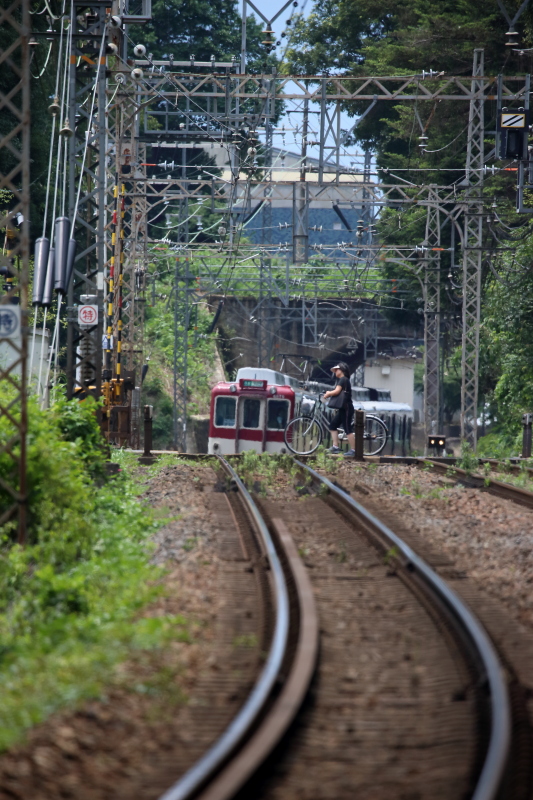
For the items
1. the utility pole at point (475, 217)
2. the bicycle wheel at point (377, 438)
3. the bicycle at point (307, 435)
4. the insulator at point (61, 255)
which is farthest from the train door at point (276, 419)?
the insulator at point (61, 255)

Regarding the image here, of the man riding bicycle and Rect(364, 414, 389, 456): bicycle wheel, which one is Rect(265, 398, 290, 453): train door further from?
the man riding bicycle

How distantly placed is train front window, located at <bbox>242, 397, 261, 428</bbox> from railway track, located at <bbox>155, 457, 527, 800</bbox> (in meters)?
19.3

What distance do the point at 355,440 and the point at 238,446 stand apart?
8237 mm

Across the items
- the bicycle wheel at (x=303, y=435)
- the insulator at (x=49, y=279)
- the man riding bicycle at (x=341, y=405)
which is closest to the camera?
the insulator at (x=49, y=279)

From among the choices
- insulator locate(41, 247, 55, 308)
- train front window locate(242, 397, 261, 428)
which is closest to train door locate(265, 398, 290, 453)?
train front window locate(242, 397, 261, 428)

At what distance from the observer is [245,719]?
511 cm

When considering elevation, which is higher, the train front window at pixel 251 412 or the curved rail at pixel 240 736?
the train front window at pixel 251 412

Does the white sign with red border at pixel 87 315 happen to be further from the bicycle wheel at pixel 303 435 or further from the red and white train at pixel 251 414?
the red and white train at pixel 251 414

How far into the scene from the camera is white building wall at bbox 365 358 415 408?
60.0 metres

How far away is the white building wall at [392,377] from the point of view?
60.0m

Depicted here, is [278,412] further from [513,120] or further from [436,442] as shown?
[513,120]

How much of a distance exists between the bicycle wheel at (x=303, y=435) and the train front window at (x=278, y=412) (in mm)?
6194

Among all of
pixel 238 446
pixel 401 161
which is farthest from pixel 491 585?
pixel 401 161

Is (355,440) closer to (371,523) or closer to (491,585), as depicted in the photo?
(371,523)
